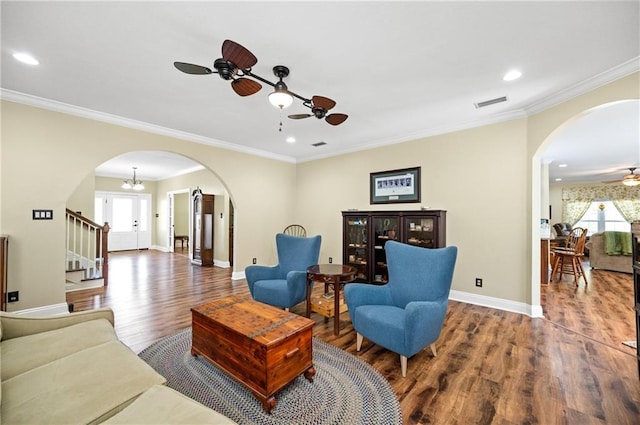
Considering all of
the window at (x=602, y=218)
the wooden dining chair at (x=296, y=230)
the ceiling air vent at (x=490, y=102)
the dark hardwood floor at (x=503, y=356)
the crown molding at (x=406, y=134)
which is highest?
the ceiling air vent at (x=490, y=102)

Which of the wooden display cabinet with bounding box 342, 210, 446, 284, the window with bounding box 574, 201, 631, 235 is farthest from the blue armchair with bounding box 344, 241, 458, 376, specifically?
the window with bounding box 574, 201, 631, 235

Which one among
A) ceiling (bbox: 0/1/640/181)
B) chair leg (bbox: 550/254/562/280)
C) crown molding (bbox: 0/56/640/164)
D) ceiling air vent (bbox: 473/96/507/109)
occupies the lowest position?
chair leg (bbox: 550/254/562/280)

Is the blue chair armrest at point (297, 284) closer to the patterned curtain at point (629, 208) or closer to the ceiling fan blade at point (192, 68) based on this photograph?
the ceiling fan blade at point (192, 68)

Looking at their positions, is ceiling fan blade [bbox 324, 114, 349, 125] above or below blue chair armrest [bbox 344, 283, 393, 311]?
above

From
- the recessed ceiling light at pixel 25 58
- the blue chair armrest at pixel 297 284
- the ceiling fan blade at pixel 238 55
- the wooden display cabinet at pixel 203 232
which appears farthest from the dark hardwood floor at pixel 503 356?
the recessed ceiling light at pixel 25 58

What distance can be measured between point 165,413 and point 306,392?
44.0 inches

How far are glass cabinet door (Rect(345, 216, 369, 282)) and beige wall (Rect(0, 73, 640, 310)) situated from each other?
A: 0.85 metres

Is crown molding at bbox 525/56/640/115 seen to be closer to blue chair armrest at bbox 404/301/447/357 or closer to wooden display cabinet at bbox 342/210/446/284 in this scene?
wooden display cabinet at bbox 342/210/446/284

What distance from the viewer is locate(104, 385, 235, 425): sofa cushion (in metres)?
1.02

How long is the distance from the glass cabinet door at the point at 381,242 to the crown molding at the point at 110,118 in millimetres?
2984

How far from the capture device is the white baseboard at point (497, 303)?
3.33m

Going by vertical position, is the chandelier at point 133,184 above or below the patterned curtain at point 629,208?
above

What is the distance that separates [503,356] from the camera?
94.9 inches

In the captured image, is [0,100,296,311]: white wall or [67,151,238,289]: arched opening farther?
[67,151,238,289]: arched opening
